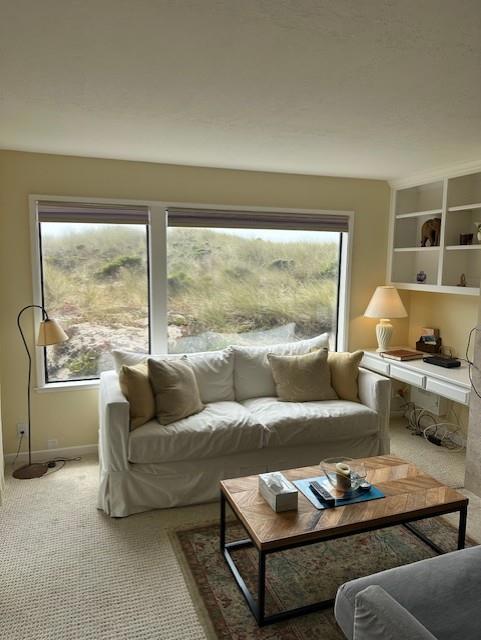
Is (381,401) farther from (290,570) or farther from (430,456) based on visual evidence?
(290,570)

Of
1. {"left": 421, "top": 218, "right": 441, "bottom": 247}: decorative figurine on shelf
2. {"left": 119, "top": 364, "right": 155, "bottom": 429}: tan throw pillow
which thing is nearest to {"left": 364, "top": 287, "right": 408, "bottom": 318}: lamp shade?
{"left": 421, "top": 218, "right": 441, "bottom": 247}: decorative figurine on shelf

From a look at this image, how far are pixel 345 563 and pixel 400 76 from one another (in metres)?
2.38

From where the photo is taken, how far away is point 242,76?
1.96 m

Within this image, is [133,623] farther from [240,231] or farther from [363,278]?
[363,278]

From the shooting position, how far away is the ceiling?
148 centimetres

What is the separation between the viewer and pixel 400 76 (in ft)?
6.37

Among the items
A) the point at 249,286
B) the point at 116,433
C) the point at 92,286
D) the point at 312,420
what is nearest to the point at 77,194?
the point at 92,286

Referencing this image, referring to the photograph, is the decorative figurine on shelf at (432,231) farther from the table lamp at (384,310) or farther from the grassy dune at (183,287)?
the grassy dune at (183,287)

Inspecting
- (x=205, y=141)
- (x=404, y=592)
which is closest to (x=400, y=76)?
(x=205, y=141)

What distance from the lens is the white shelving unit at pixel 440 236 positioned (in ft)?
12.5

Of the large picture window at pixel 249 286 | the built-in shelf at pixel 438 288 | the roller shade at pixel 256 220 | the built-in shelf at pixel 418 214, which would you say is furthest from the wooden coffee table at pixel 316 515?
the built-in shelf at pixel 418 214

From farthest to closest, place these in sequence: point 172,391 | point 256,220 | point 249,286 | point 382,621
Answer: point 249,286
point 256,220
point 172,391
point 382,621

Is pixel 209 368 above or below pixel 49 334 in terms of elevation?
below

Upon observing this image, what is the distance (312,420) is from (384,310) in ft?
4.90
